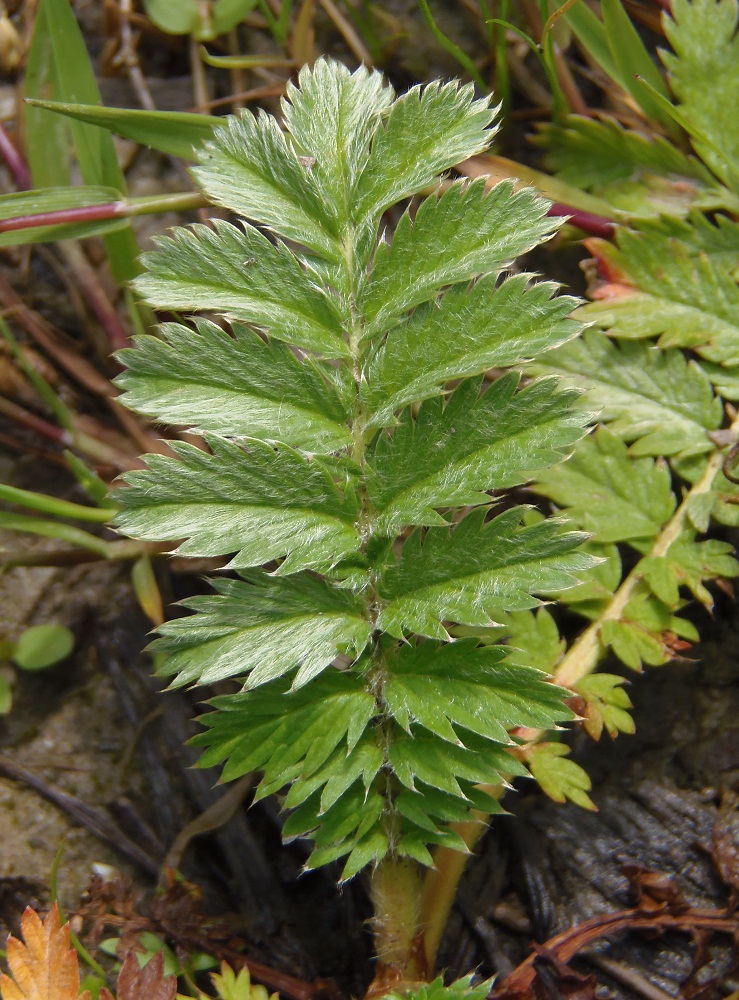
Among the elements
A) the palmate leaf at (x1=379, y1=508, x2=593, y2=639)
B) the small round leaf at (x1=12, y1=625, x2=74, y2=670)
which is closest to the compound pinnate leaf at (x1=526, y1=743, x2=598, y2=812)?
the palmate leaf at (x1=379, y1=508, x2=593, y2=639)

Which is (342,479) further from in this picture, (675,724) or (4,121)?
(4,121)

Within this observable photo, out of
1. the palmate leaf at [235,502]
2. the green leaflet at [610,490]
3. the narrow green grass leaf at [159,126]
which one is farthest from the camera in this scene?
the narrow green grass leaf at [159,126]

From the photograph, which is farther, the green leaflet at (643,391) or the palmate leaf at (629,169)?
the palmate leaf at (629,169)

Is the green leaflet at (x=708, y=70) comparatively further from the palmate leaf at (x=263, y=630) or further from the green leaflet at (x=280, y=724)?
the green leaflet at (x=280, y=724)

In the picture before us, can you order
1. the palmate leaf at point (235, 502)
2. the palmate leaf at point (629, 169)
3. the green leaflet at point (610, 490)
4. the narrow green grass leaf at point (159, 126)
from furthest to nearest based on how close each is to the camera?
the palmate leaf at point (629, 169) < the narrow green grass leaf at point (159, 126) < the green leaflet at point (610, 490) < the palmate leaf at point (235, 502)

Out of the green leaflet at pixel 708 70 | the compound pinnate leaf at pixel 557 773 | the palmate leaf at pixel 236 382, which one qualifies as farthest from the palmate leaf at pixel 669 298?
the compound pinnate leaf at pixel 557 773

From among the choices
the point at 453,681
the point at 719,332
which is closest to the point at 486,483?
the point at 453,681

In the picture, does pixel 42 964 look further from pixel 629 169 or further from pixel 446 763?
pixel 629 169
